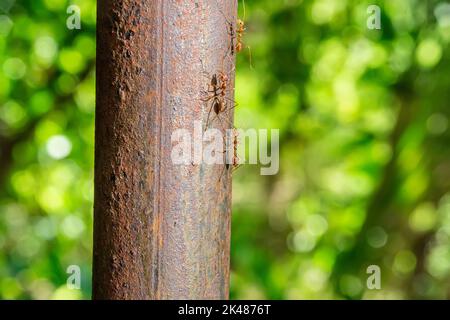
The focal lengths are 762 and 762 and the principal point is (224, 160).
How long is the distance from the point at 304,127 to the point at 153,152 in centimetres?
246

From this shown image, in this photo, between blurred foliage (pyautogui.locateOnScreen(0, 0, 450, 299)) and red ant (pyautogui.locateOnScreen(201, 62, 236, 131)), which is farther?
blurred foliage (pyautogui.locateOnScreen(0, 0, 450, 299))

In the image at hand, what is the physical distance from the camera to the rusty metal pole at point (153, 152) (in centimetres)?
112

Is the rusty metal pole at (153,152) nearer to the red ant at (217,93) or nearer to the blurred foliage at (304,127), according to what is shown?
the red ant at (217,93)

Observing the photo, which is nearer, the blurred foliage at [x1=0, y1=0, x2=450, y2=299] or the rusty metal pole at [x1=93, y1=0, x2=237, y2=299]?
the rusty metal pole at [x1=93, y1=0, x2=237, y2=299]

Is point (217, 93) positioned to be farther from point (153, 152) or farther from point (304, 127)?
point (304, 127)

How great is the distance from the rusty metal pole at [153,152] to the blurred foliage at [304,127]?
1.77 metres

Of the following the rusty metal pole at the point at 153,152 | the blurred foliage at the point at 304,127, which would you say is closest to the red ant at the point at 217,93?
the rusty metal pole at the point at 153,152

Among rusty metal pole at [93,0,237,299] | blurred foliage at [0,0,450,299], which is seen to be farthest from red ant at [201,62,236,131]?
blurred foliage at [0,0,450,299]

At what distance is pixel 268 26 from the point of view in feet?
10.9

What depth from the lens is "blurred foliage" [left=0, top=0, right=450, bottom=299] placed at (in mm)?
3041

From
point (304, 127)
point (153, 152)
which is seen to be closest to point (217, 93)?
point (153, 152)

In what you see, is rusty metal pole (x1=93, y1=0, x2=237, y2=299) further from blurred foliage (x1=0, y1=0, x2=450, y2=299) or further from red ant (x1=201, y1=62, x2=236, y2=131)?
blurred foliage (x1=0, y1=0, x2=450, y2=299)

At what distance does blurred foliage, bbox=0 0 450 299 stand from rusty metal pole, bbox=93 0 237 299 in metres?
1.77

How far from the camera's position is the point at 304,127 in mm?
3529
